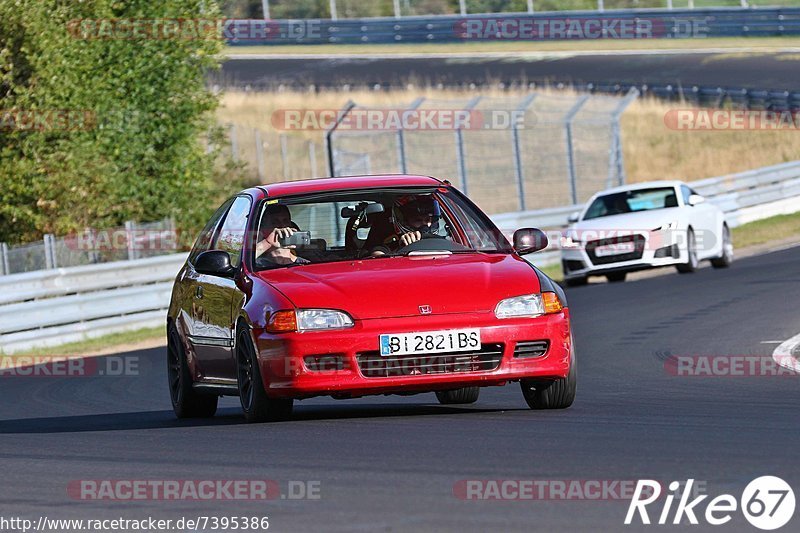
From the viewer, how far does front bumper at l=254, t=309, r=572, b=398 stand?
923 centimetres

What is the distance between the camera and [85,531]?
645 centimetres

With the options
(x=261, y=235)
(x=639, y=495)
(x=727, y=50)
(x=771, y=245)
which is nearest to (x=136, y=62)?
(x=771, y=245)

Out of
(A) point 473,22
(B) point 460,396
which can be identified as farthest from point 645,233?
(A) point 473,22

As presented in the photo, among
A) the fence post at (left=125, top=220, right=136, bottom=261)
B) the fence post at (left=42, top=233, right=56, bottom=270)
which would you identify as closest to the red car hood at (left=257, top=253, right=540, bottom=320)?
the fence post at (left=42, top=233, right=56, bottom=270)

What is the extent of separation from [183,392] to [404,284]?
2.48 metres

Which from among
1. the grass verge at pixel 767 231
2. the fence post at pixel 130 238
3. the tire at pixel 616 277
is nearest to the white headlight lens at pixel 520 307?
the fence post at pixel 130 238

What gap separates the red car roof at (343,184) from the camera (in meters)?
10.5

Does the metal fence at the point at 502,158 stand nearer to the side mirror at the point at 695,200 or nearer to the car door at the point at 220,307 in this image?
the side mirror at the point at 695,200

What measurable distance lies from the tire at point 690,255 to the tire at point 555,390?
47.8 feet

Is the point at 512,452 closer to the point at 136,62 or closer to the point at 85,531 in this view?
the point at 85,531

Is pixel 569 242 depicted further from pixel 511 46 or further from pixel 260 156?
pixel 511 46

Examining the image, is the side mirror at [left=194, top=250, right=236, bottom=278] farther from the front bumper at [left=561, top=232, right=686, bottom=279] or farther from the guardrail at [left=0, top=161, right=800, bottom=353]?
the front bumper at [left=561, top=232, right=686, bottom=279]

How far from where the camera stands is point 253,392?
9.66 metres

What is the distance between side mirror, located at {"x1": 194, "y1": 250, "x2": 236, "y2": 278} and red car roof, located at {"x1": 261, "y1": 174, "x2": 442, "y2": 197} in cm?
56
